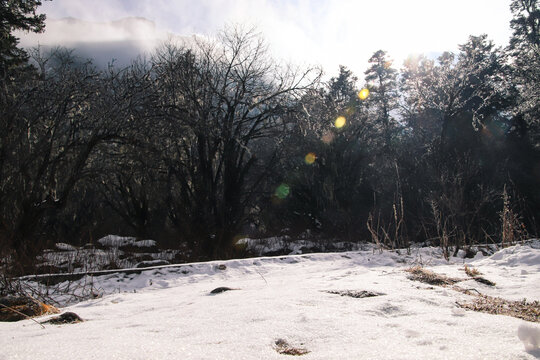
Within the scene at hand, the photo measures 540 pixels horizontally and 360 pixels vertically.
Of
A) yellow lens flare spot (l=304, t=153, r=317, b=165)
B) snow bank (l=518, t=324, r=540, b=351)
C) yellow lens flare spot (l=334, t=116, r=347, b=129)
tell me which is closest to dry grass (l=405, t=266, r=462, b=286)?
snow bank (l=518, t=324, r=540, b=351)

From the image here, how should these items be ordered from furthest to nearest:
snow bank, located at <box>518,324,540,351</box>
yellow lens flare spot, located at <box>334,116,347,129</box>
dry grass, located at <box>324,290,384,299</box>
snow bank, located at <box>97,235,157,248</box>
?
yellow lens flare spot, located at <box>334,116,347,129</box>, snow bank, located at <box>97,235,157,248</box>, dry grass, located at <box>324,290,384,299</box>, snow bank, located at <box>518,324,540,351</box>

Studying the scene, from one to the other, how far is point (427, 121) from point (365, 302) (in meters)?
21.5

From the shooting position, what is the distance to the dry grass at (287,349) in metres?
1.33

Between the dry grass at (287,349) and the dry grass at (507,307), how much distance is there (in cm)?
127

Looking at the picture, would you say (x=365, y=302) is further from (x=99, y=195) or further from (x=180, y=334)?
(x=99, y=195)

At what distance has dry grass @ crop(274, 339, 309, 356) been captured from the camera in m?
1.33

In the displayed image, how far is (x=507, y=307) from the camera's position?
2.12m

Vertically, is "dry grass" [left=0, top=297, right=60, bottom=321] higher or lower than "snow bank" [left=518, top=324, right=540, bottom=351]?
lower

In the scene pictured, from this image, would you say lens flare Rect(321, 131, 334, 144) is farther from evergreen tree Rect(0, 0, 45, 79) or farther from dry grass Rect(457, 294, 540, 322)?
dry grass Rect(457, 294, 540, 322)

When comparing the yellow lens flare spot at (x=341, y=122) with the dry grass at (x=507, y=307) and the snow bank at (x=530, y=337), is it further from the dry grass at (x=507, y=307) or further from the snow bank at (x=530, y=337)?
the snow bank at (x=530, y=337)

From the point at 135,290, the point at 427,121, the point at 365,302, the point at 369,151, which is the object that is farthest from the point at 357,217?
the point at 365,302

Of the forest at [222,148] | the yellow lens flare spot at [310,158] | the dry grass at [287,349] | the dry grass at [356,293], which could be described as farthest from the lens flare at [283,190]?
the dry grass at [287,349]

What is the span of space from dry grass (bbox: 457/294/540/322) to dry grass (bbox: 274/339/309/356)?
1.27 m

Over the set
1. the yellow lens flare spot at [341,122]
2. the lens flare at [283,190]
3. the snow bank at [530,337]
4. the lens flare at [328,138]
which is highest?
the yellow lens flare spot at [341,122]
